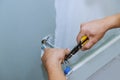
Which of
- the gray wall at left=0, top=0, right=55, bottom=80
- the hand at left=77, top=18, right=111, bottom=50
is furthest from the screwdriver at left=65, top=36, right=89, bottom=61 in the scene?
the gray wall at left=0, top=0, right=55, bottom=80

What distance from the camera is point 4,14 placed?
0.69 m

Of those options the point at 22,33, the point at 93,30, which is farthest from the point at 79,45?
the point at 22,33

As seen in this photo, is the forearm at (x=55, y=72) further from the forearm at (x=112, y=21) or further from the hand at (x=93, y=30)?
the forearm at (x=112, y=21)

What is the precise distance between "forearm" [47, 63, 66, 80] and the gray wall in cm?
15

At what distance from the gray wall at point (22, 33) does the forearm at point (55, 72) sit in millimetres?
152

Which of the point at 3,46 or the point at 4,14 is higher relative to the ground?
the point at 4,14

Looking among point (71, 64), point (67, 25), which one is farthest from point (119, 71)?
point (67, 25)

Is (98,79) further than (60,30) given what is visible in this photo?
No

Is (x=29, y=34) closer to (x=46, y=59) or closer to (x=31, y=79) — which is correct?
(x=46, y=59)

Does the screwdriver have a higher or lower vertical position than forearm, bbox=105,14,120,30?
lower

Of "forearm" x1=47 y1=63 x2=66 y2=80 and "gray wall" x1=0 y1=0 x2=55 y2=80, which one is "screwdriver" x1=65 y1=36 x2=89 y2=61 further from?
"gray wall" x1=0 y1=0 x2=55 y2=80

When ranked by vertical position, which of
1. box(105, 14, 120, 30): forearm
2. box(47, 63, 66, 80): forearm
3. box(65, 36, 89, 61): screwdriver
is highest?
box(105, 14, 120, 30): forearm

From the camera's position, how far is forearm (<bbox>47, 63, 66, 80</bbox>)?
726 mm

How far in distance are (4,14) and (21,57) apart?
22cm
